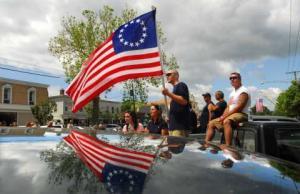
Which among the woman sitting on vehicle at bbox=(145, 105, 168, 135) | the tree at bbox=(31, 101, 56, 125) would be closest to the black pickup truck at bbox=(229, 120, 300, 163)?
the woman sitting on vehicle at bbox=(145, 105, 168, 135)

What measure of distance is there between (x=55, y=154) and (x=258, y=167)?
0.94 meters

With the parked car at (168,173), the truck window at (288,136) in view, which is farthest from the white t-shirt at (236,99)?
the parked car at (168,173)

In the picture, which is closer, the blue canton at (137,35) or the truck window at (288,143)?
the truck window at (288,143)

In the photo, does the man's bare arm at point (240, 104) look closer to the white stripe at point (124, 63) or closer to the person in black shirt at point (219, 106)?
the white stripe at point (124, 63)

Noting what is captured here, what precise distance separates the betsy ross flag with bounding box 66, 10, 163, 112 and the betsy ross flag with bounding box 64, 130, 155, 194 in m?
4.26

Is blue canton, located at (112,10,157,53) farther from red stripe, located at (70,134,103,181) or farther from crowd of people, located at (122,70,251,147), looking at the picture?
red stripe, located at (70,134,103,181)

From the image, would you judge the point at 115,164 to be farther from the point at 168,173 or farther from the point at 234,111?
the point at 234,111

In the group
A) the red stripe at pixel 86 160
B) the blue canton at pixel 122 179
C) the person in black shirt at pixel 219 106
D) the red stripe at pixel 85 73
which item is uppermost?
the red stripe at pixel 85 73

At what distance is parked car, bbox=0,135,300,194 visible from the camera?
1.71 metres

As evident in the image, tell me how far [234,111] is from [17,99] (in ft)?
194

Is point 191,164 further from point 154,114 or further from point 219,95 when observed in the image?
point 219,95

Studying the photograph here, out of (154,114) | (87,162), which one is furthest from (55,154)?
(154,114)

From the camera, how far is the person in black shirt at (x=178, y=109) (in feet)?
22.4

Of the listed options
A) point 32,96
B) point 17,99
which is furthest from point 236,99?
point 32,96
